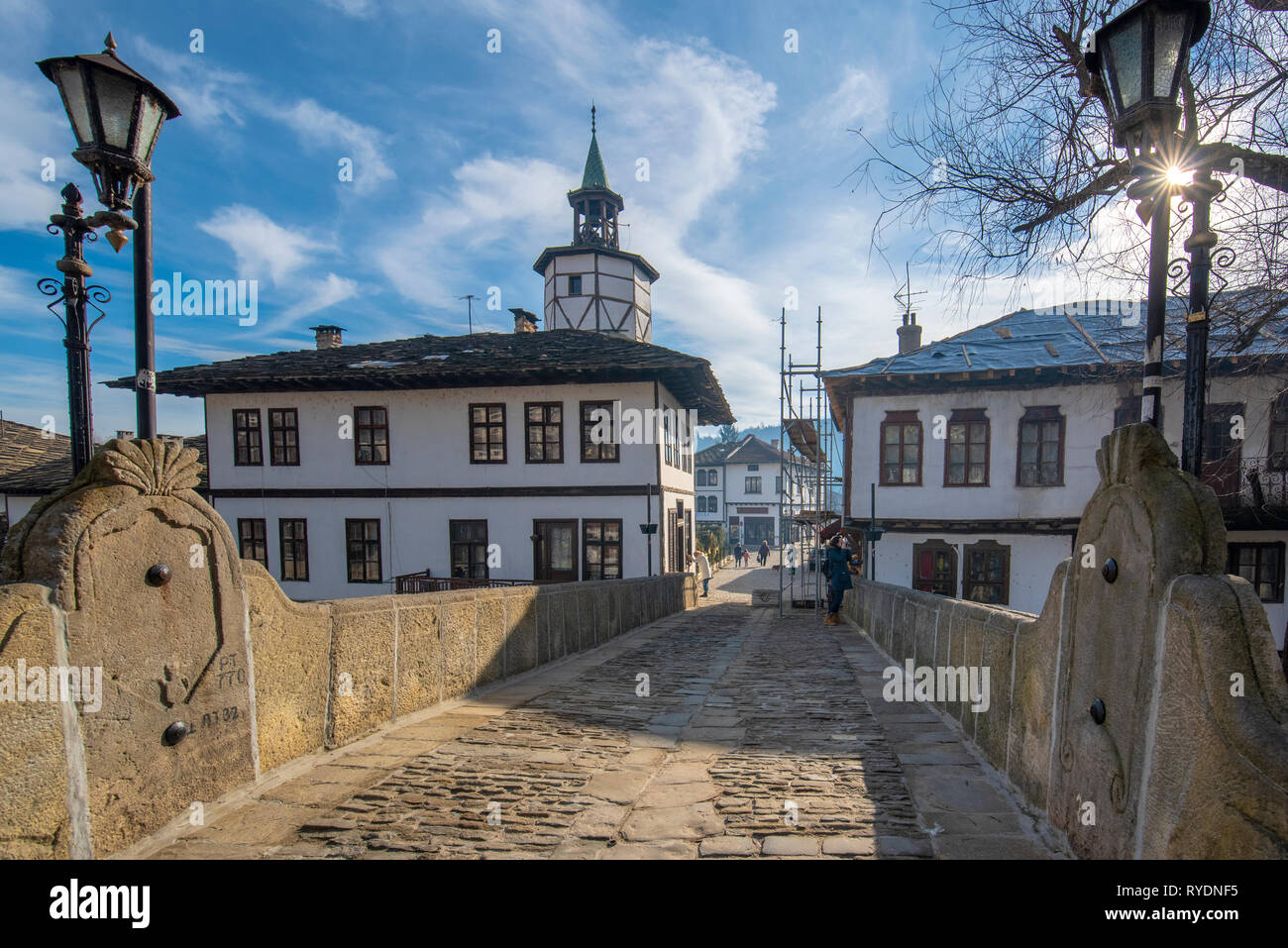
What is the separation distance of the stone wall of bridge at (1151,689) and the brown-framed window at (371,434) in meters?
19.2

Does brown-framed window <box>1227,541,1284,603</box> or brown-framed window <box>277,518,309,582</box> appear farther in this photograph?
brown-framed window <box>277,518,309,582</box>

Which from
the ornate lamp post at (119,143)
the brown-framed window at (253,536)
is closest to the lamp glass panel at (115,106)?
the ornate lamp post at (119,143)

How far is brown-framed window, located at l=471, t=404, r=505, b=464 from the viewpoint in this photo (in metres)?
19.4

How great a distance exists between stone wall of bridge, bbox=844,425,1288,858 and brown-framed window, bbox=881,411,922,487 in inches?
628

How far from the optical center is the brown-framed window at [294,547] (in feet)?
67.0

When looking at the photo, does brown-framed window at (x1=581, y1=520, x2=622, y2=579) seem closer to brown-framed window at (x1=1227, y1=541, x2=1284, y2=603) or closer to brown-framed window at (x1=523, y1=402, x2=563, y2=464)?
brown-framed window at (x1=523, y1=402, x2=563, y2=464)

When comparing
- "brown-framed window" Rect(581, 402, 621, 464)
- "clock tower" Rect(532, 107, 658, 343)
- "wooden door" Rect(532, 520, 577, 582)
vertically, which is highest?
"clock tower" Rect(532, 107, 658, 343)

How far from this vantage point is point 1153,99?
343cm

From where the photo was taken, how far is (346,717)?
4.70 metres

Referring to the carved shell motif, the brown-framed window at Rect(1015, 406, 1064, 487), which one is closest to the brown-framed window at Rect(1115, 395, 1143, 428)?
the brown-framed window at Rect(1015, 406, 1064, 487)

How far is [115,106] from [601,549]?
15.8 meters

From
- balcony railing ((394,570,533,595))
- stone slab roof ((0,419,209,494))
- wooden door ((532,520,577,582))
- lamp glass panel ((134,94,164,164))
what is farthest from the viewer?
stone slab roof ((0,419,209,494))

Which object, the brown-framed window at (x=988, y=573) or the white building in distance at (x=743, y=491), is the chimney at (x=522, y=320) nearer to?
the brown-framed window at (x=988, y=573)
